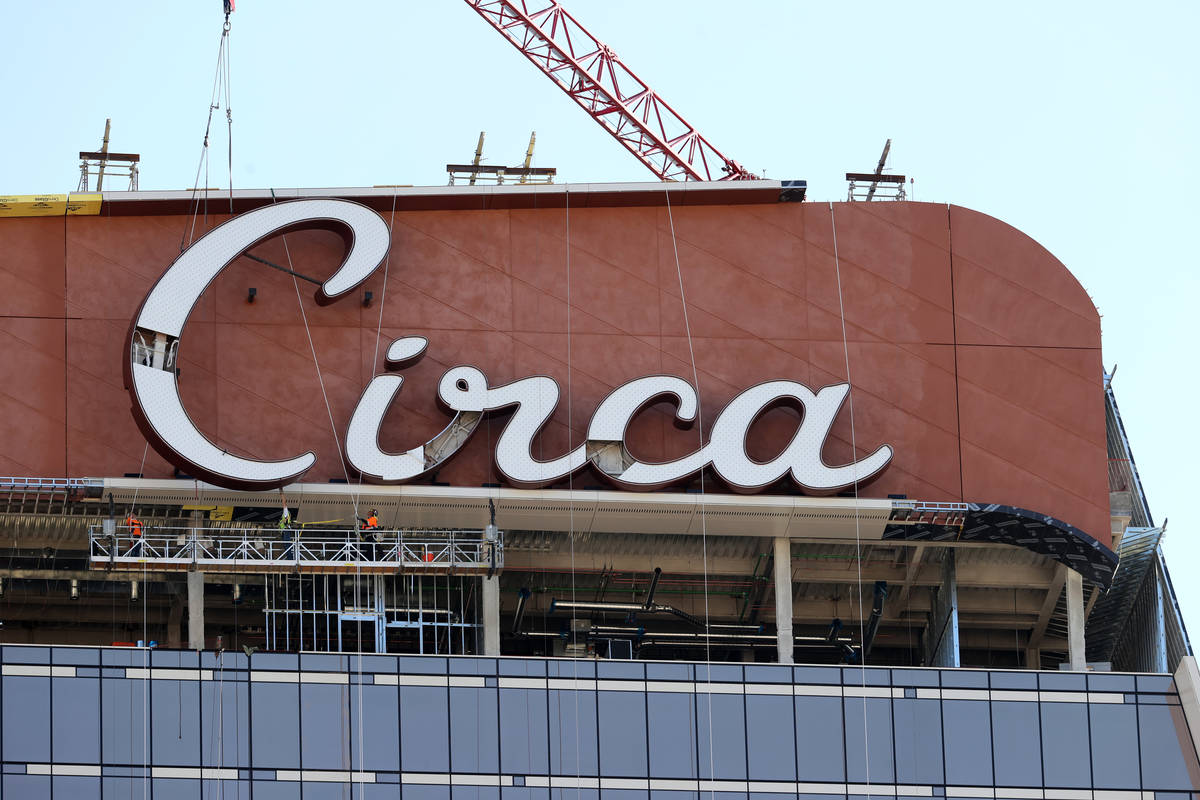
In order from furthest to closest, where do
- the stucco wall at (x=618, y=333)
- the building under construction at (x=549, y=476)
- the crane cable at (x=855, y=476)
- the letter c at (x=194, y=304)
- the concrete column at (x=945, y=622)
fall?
the concrete column at (x=945, y=622)
the stucco wall at (x=618, y=333)
the crane cable at (x=855, y=476)
the building under construction at (x=549, y=476)
the letter c at (x=194, y=304)

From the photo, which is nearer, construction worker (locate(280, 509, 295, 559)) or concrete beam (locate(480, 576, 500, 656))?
construction worker (locate(280, 509, 295, 559))

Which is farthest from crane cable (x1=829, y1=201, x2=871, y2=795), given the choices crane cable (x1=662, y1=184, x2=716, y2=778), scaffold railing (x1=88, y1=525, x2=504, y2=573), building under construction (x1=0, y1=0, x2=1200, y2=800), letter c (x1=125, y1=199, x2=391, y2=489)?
letter c (x1=125, y1=199, x2=391, y2=489)

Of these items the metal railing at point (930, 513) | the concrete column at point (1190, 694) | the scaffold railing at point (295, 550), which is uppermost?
the metal railing at point (930, 513)

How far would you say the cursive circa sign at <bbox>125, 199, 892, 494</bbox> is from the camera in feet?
226

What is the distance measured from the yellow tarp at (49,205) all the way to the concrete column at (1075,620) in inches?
1328

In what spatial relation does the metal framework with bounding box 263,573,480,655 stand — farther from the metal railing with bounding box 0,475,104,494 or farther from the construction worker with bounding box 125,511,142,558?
the metal railing with bounding box 0,475,104,494

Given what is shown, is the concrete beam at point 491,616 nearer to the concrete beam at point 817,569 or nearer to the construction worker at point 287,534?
the concrete beam at point 817,569

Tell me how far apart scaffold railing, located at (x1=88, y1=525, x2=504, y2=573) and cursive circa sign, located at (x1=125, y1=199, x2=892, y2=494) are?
2.11 meters

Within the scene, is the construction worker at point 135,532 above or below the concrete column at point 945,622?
above

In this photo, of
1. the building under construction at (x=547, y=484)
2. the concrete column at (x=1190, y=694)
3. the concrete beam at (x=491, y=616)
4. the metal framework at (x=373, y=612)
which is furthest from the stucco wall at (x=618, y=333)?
the concrete column at (x=1190, y=694)

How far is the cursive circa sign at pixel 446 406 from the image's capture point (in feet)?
226

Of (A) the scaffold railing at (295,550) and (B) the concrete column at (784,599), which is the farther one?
(B) the concrete column at (784,599)

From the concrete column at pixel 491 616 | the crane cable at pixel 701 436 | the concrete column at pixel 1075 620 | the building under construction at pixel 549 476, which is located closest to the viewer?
the building under construction at pixel 549 476

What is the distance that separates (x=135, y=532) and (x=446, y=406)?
10130mm
